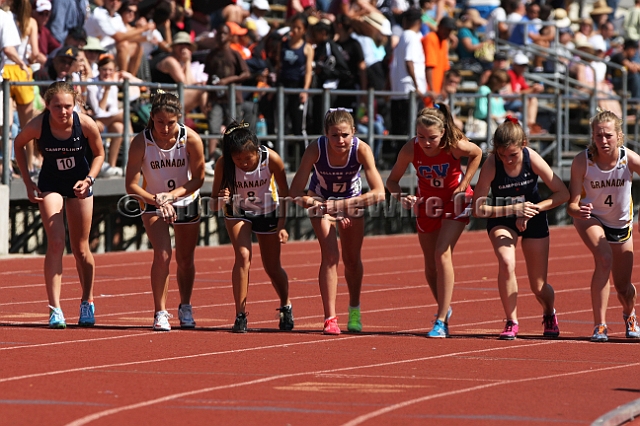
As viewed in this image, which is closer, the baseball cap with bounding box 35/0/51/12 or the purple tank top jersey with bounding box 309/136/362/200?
the purple tank top jersey with bounding box 309/136/362/200

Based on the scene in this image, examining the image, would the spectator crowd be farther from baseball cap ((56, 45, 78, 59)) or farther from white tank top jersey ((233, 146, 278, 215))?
white tank top jersey ((233, 146, 278, 215))

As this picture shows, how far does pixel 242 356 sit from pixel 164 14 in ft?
38.4

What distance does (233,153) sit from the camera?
10766 mm

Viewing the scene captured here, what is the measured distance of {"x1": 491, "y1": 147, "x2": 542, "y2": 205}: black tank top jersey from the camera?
1050cm

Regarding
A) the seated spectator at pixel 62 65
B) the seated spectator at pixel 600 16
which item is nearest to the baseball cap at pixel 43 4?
the seated spectator at pixel 62 65

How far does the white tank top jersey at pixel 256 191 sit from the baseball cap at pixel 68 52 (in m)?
6.63

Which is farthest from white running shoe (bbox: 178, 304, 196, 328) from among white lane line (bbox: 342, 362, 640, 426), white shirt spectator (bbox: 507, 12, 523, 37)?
white shirt spectator (bbox: 507, 12, 523, 37)

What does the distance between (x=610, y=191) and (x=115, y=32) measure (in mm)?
9924

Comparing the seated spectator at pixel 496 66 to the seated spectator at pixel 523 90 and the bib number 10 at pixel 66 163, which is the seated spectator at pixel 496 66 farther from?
the bib number 10 at pixel 66 163

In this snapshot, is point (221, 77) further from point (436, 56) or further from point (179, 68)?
point (436, 56)

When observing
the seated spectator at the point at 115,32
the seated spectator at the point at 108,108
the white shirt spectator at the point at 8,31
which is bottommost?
the seated spectator at the point at 108,108

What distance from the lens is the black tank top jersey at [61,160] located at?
1095 centimetres

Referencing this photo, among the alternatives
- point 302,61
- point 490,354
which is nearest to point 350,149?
point 490,354

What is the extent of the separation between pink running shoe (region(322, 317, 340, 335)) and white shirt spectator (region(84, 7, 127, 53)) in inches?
360
